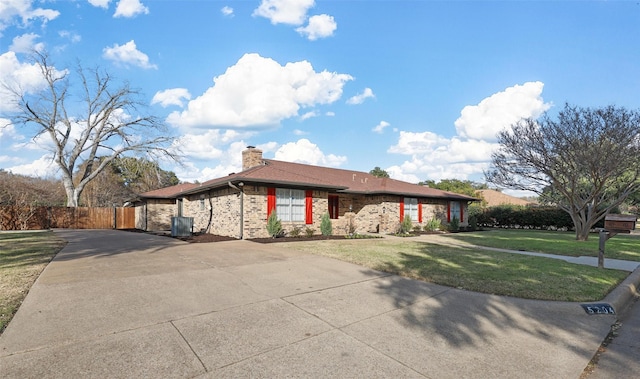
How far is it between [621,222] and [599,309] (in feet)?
15.0

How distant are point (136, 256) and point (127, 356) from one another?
6.24m

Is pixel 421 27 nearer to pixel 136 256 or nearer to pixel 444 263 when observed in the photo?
pixel 444 263

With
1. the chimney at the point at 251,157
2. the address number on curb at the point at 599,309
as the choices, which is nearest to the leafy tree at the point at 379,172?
the chimney at the point at 251,157

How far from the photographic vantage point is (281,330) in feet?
12.1

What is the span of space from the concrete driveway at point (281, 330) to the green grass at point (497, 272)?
486 millimetres

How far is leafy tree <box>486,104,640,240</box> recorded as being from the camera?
14203 millimetres

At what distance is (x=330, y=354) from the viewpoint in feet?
10.4

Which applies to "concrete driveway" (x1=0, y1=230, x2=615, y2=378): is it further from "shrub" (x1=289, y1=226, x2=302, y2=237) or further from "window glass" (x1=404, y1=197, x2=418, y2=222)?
"window glass" (x1=404, y1=197, x2=418, y2=222)

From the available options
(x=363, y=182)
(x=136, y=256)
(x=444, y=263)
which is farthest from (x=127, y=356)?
(x=363, y=182)

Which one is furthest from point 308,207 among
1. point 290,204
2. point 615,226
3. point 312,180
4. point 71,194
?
point 71,194

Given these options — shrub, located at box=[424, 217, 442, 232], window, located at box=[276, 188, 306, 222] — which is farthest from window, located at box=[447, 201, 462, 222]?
window, located at box=[276, 188, 306, 222]

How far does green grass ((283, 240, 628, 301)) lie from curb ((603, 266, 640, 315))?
11 cm

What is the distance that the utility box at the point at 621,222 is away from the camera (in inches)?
305

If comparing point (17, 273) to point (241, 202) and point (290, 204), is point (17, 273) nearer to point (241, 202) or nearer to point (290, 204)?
point (241, 202)
